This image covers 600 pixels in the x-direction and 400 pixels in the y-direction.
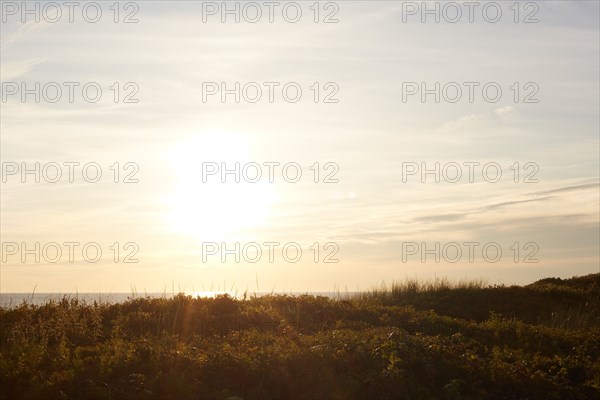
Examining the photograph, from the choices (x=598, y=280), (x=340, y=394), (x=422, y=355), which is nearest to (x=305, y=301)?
(x=422, y=355)

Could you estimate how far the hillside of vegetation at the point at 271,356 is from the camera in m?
12.9

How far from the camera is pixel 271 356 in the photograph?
14.2 metres

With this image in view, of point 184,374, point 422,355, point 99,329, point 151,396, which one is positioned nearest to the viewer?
point 151,396

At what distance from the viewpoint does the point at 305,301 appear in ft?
77.5

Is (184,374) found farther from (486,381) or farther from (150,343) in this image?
(486,381)

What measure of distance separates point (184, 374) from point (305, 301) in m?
10.6

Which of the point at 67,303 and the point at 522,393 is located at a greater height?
the point at 67,303

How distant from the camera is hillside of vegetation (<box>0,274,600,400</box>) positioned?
42.3ft

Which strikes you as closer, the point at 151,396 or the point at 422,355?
the point at 151,396

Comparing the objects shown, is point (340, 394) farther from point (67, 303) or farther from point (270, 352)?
point (67, 303)

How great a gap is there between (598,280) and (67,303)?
990 inches

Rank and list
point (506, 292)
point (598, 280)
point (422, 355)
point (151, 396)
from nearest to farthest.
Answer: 1. point (151, 396)
2. point (422, 355)
3. point (506, 292)
4. point (598, 280)

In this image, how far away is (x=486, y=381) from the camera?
537 inches

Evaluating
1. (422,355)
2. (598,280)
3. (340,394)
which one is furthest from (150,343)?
(598,280)
